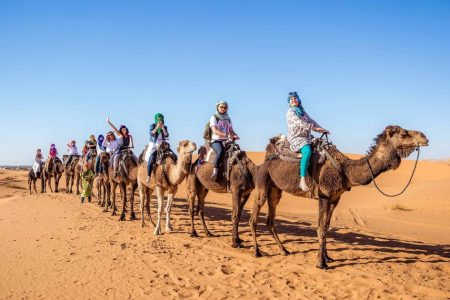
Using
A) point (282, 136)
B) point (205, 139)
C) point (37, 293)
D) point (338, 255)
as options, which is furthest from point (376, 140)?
point (37, 293)

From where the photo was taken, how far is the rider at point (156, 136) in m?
11.7

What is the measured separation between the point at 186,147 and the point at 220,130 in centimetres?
106

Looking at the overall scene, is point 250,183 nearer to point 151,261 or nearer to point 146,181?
point 151,261

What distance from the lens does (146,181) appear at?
471 inches

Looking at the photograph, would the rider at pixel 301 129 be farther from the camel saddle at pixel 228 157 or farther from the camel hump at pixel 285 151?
the camel saddle at pixel 228 157

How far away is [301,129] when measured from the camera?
8227 millimetres

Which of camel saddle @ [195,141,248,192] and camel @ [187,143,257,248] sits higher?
camel saddle @ [195,141,248,192]

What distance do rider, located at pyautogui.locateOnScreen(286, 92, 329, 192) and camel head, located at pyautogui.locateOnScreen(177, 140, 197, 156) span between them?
2.86 metres

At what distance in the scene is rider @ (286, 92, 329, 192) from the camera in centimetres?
783

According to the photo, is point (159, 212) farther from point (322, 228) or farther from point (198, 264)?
point (322, 228)

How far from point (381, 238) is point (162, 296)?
8.42 m

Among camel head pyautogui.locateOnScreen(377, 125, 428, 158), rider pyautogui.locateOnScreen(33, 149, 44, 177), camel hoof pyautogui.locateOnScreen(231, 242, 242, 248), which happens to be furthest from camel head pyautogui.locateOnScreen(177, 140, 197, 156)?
rider pyautogui.locateOnScreen(33, 149, 44, 177)

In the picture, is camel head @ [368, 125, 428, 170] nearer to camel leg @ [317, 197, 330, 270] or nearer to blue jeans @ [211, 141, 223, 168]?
camel leg @ [317, 197, 330, 270]

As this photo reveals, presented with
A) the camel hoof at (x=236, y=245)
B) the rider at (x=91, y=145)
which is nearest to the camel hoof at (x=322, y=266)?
the camel hoof at (x=236, y=245)
